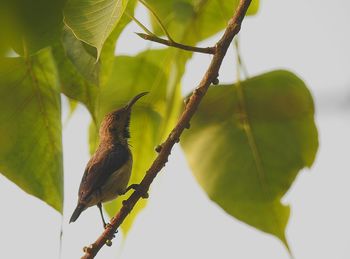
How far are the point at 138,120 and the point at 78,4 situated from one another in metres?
1.20

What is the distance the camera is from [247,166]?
93.2 inches

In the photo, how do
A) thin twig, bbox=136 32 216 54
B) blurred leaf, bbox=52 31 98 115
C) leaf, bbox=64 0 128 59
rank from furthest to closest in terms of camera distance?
blurred leaf, bbox=52 31 98 115
thin twig, bbox=136 32 216 54
leaf, bbox=64 0 128 59

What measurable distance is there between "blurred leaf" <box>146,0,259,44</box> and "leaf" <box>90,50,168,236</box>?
6.9 inches

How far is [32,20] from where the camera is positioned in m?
1.06

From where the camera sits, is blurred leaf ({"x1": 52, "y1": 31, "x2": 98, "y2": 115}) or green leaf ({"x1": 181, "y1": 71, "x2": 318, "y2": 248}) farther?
green leaf ({"x1": 181, "y1": 71, "x2": 318, "y2": 248})

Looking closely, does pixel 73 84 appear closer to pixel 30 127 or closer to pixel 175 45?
→ pixel 30 127

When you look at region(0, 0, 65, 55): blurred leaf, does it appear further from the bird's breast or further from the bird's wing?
the bird's wing

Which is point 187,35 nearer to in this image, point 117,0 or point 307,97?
point 307,97

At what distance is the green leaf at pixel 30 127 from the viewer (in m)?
1.92

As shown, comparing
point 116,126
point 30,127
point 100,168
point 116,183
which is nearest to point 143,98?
point 116,183

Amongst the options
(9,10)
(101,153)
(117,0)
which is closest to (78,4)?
(117,0)

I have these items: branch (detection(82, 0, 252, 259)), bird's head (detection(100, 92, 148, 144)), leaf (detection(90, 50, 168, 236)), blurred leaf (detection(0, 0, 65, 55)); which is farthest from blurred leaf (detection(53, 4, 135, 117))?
bird's head (detection(100, 92, 148, 144))

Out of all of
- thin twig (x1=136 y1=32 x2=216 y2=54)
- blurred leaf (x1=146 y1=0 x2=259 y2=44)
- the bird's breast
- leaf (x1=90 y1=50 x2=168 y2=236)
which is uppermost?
thin twig (x1=136 y1=32 x2=216 y2=54)

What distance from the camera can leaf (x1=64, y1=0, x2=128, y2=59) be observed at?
52.8 inches
